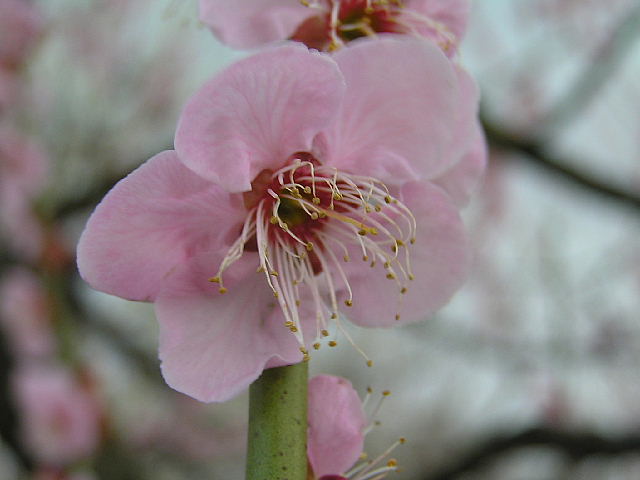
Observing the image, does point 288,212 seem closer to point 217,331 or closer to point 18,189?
point 217,331

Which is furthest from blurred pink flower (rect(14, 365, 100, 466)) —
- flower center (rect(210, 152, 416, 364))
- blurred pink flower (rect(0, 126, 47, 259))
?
flower center (rect(210, 152, 416, 364))

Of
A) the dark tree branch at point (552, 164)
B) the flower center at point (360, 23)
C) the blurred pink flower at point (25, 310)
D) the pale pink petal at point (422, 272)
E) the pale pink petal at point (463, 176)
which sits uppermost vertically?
the flower center at point (360, 23)

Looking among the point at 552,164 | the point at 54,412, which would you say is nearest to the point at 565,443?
the point at 552,164

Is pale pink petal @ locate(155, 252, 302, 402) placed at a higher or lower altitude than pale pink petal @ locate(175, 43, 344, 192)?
lower

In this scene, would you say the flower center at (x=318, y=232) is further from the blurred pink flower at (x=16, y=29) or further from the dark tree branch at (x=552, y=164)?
the blurred pink flower at (x=16, y=29)

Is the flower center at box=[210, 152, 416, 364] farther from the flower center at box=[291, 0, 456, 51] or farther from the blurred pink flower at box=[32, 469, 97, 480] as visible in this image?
the blurred pink flower at box=[32, 469, 97, 480]

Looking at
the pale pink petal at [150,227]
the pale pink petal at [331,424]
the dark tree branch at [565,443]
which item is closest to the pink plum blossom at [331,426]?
the pale pink petal at [331,424]
